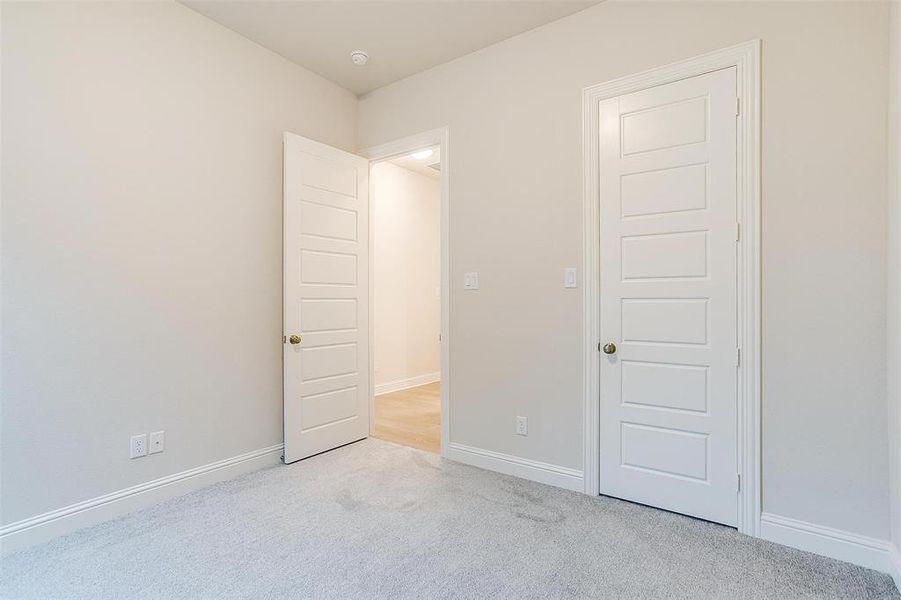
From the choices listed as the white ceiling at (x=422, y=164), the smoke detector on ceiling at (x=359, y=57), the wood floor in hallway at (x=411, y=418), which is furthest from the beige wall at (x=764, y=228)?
the white ceiling at (x=422, y=164)

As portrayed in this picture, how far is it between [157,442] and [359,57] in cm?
275

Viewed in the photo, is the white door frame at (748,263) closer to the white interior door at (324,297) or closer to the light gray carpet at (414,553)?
the light gray carpet at (414,553)

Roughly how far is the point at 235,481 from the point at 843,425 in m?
3.22

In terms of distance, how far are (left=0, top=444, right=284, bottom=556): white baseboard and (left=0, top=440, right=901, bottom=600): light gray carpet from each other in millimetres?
72

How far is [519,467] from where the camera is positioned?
2895 mm

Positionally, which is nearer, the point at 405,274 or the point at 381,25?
the point at 381,25

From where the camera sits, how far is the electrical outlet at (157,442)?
8.29 ft

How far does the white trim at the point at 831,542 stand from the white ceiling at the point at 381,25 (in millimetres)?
2875

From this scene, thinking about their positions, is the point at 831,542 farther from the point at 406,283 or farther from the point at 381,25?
the point at 406,283

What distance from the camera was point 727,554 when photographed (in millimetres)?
1993

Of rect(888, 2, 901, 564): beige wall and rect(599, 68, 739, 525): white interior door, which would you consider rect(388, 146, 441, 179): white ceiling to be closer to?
rect(599, 68, 739, 525): white interior door

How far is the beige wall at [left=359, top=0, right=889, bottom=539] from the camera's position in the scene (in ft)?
6.31

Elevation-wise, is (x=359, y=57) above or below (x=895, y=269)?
above

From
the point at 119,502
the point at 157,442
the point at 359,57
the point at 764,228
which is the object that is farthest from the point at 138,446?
the point at 764,228
